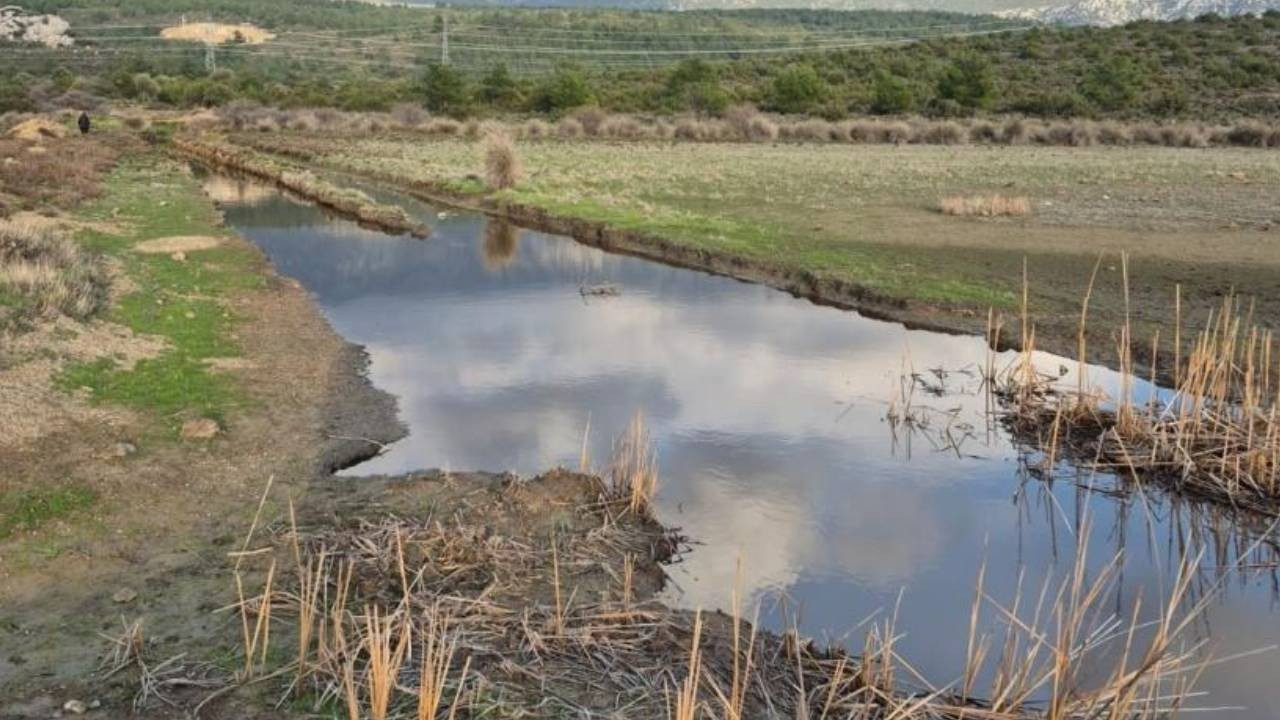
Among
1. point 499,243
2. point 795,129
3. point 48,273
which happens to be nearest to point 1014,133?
point 795,129

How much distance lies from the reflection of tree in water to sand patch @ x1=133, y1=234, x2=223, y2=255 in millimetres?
5165

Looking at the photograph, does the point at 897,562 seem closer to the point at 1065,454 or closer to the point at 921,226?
the point at 1065,454

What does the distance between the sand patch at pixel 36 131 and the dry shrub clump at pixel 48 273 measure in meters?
27.6

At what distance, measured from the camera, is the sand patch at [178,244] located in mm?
20031

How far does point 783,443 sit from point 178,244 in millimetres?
14075

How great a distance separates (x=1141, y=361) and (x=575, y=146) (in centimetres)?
3763

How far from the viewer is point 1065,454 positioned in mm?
11086

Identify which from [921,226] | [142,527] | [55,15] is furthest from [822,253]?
[55,15]

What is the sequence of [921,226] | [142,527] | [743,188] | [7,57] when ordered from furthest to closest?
[7,57]
[743,188]
[921,226]
[142,527]

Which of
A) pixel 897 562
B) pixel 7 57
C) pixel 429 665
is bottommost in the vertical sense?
pixel 897 562

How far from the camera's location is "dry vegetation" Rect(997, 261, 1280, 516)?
9.67 m

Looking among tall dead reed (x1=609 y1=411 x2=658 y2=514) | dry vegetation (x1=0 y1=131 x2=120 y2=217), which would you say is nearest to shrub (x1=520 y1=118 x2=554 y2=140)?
dry vegetation (x1=0 y1=131 x2=120 y2=217)

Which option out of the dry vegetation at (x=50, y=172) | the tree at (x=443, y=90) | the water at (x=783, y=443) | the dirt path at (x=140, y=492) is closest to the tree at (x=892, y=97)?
the tree at (x=443, y=90)

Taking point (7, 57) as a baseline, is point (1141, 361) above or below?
below
